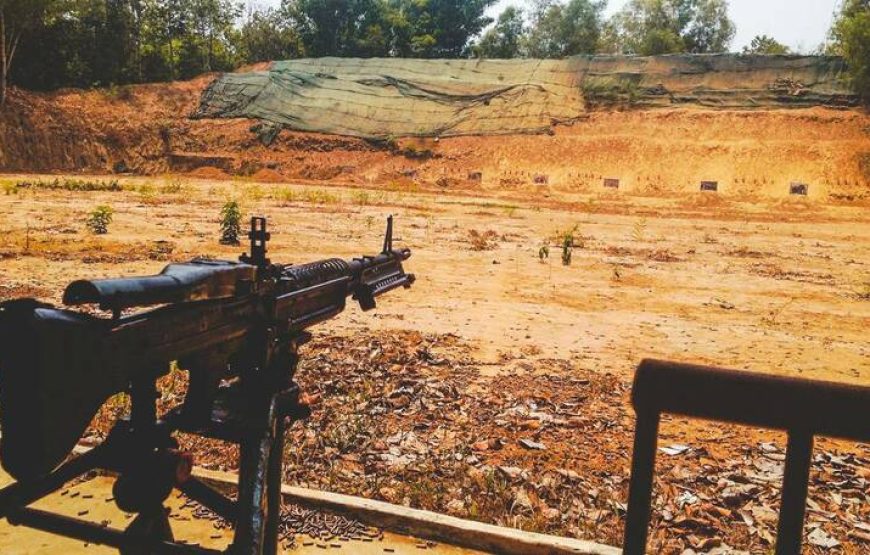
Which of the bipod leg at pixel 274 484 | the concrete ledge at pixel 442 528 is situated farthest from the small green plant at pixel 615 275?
the bipod leg at pixel 274 484

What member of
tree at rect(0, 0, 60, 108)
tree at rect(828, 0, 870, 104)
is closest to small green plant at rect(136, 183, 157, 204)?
tree at rect(0, 0, 60, 108)

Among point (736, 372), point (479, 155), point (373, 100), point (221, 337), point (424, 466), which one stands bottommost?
point (424, 466)

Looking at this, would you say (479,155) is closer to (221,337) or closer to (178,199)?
(178,199)

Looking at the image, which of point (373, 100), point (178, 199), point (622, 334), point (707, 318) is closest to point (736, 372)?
point (622, 334)

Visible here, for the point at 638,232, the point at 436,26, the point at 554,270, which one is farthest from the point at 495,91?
the point at 554,270

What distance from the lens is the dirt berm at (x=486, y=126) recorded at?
109ft

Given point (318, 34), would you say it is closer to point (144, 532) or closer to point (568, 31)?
point (568, 31)

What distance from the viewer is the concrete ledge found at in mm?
3447

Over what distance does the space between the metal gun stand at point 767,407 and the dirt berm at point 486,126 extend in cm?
3169

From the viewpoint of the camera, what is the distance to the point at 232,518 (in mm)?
2402

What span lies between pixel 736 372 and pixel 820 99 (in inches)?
1608

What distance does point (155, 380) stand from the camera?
1931 mm

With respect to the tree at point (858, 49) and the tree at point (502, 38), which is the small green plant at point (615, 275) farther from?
the tree at point (502, 38)

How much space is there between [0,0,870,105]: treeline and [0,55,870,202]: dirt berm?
2500mm
